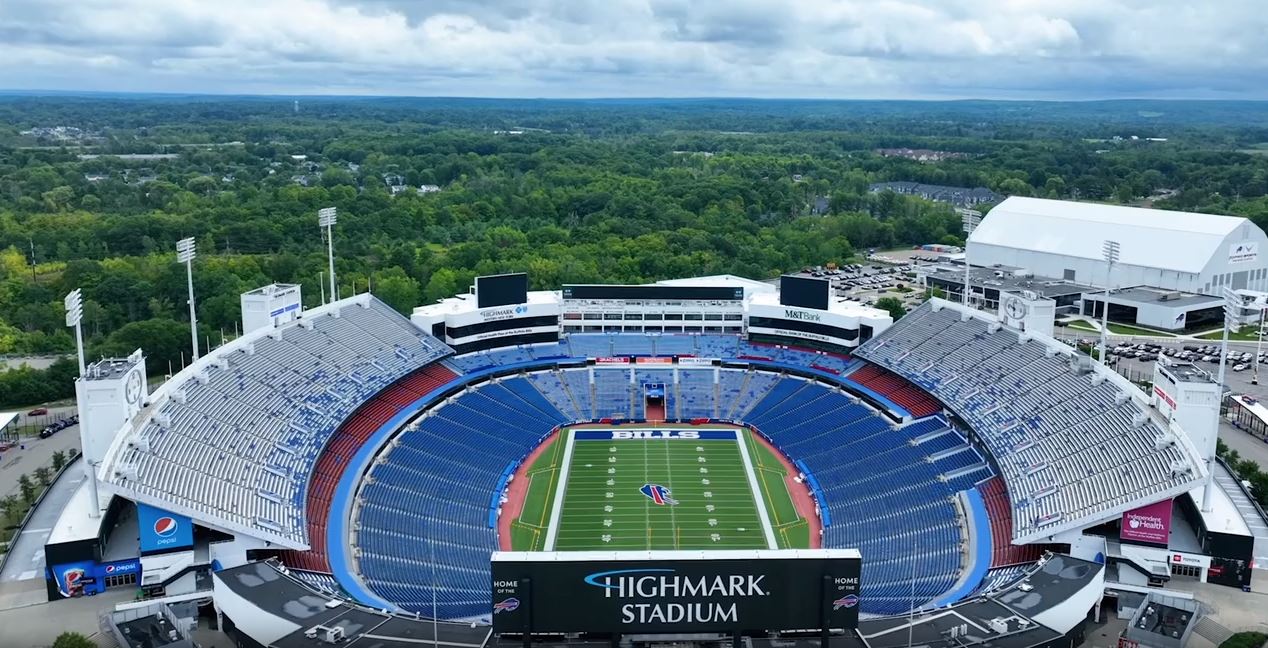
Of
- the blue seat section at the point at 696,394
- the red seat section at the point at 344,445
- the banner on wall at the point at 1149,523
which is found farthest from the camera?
the blue seat section at the point at 696,394

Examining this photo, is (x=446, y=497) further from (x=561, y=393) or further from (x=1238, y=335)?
(x=1238, y=335)

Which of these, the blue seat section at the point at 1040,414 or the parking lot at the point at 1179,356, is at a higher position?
the blue seat section at the point at 1040,414

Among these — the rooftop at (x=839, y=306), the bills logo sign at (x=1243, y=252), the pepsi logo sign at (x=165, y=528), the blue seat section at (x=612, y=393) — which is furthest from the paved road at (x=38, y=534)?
the bills logo sign at (x=1243, y=252)

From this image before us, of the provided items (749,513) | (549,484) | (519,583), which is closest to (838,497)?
(749,513)

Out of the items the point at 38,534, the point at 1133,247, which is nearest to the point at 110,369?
the point at 38,534

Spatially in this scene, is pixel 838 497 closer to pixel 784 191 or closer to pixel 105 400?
pixel 105 400

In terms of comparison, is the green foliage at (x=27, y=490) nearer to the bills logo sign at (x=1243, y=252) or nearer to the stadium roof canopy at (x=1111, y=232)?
the stadium roof canopy at (x=1111, y=232)

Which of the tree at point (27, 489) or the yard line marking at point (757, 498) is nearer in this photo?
the yard line marking at point (757, 498)
